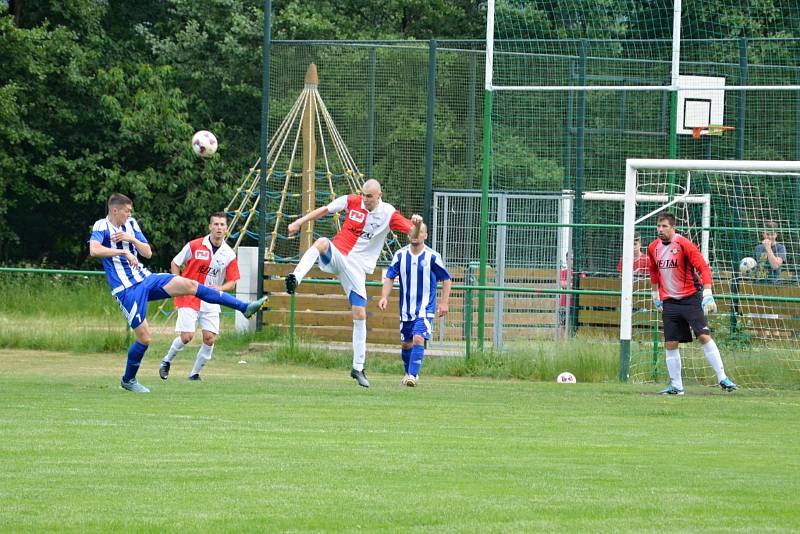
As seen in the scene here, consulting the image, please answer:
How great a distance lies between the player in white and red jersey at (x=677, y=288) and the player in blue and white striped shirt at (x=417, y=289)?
2.50 metres

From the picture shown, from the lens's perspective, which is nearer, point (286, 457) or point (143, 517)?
point (143, 517)

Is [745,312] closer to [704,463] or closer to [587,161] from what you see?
[587,161]

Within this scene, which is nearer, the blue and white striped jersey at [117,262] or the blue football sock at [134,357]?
the blue and white striped jersey at [117,262]

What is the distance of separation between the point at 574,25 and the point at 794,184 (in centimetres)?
457

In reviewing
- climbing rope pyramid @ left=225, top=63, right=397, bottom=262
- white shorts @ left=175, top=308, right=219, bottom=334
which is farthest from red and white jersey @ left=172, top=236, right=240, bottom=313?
climbing rope pyramid @ left=225, top=63, right=397, bottom=262

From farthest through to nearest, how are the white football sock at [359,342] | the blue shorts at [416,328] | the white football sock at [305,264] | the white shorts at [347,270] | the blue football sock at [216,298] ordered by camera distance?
1. the blue shorts at [416,328]
2. the white football sock at [359,342]
3. the white shorts at [347,270]
4. the white football sock at [305,264]
5. the blue football sock at [216,298]

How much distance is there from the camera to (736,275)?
1958 cm

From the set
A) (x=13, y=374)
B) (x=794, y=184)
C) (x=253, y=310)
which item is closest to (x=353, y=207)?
(x=253, y=310)

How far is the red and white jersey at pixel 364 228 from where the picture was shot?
49.1 ft

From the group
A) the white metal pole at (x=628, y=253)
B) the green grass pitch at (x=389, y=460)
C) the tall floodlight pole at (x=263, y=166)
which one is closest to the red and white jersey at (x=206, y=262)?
the green grass pitch at (x=389, y=460)

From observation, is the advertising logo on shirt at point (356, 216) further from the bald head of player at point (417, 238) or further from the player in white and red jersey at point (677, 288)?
the player in white and red jersey at point (677, 288)

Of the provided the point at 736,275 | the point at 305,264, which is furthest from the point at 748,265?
the point at 305,264

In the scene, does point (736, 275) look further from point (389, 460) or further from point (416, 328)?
point (389, 460)

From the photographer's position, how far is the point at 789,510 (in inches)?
286
